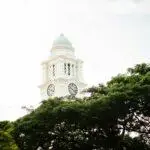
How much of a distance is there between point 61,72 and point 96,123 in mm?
62355

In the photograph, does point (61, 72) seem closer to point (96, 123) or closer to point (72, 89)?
point (72, 89)

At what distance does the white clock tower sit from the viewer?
3935 inches

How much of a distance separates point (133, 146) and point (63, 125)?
5031 millimetres

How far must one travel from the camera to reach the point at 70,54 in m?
101

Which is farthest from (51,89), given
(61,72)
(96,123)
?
(96,123)

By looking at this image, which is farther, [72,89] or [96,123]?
[72,89]

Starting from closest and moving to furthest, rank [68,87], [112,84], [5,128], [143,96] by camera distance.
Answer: [5,128] → [143,96] → [112,84] → [68,87]

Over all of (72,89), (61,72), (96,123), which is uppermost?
(61,72)

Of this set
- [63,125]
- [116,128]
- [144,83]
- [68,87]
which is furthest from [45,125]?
[68,87]

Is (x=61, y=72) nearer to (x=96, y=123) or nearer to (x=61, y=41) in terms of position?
(x=61, y=41)

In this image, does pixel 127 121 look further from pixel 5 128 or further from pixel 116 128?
pixel 5 128

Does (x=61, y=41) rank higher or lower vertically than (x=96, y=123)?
higher

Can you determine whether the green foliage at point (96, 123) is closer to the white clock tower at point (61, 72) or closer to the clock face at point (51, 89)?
the white clock tower at point (61, 72)

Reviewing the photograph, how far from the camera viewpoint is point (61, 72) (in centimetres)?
10062
